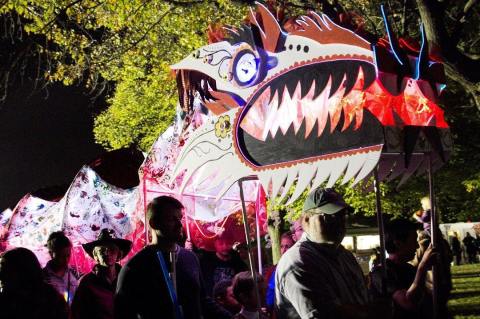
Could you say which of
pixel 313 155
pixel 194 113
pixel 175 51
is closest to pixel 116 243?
pixel 194 113

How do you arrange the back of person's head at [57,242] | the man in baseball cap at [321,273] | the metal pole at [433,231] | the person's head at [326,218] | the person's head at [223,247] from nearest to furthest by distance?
1. the man in baseball cap at [321,273]
2. the person's head at [326,218]
3. the metal pole at [433,231]
4. the back of person's head at [57,242]
5. the person's head at [223,247]

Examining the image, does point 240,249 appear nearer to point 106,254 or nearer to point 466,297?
point 106,254

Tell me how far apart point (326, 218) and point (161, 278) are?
1.17 meters

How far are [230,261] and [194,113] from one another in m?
4.24

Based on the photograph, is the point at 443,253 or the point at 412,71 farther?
the point at 443,253

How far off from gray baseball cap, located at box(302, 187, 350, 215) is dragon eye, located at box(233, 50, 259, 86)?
1.37 meters

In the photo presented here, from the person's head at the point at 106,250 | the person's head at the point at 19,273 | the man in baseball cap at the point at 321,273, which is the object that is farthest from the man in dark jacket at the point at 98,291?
the man in baseball cap at the point at 321,273

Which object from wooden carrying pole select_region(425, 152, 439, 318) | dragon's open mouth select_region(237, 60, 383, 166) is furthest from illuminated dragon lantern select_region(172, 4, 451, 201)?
wooden carrying pole select_region(425, 152, 439, 318)

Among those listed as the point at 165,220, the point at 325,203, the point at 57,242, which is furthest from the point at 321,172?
the point at 57,242

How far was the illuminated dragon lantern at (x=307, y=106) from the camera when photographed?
432 cm

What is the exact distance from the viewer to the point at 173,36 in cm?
1556

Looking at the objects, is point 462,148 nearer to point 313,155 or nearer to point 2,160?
point 313,155

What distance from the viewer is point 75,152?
133 ft

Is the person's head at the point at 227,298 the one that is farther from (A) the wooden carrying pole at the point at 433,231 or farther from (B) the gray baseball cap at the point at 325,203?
(B) the gray baseball cap at the point at 325,203
